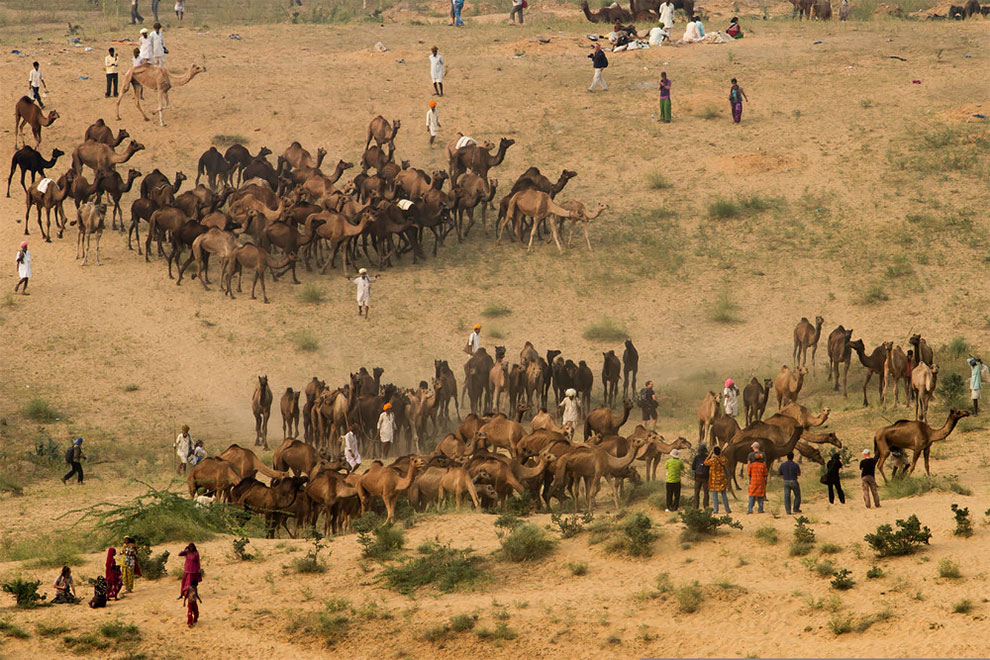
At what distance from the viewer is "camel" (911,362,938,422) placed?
23.2 meters

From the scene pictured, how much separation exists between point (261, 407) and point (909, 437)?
35.2 ft

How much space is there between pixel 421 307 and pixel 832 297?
8.77 m

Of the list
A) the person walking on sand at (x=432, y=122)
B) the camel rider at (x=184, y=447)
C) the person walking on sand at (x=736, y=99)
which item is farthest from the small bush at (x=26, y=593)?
the person walking on sand at (x=736, y=99)

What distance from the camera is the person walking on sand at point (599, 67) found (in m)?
40.4

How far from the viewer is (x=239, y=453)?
20.3 m

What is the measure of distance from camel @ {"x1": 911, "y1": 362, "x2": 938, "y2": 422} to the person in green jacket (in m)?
6.24

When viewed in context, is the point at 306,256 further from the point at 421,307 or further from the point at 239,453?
the point at 239,453

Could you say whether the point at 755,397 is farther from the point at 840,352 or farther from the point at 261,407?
the point at 261,407

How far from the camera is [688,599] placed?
51.6 ft

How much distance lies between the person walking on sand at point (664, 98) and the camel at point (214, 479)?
22.0m

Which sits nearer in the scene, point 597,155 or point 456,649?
point 456,649

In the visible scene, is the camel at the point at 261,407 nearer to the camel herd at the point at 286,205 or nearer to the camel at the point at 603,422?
the camel at the point at 603,422

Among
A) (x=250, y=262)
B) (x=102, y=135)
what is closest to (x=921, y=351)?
(x=250, y=262)

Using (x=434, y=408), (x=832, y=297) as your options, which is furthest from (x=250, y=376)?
(x=832, y=297)
